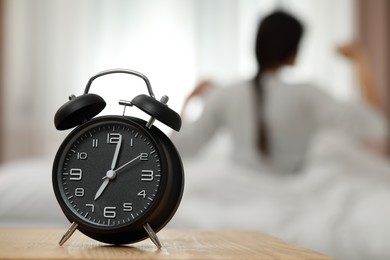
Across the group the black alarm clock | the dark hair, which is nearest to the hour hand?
the black alarm clock

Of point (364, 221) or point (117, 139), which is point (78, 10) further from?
point (117, 139)

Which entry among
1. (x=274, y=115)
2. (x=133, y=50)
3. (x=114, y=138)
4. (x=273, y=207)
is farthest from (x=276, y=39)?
(x=114, y=138)

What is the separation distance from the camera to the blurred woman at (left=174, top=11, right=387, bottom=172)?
7.85 feet

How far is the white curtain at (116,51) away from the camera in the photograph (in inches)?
149

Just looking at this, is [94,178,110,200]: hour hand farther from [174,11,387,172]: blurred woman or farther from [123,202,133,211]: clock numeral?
[174,11,387,172]: blurred woman

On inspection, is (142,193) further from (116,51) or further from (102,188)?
(116,51)

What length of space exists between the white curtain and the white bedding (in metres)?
→ 1.76

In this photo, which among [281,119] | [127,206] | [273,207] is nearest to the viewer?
[127,206]

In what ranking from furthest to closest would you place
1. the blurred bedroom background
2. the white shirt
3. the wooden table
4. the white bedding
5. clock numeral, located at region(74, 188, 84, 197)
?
1. the blurred bedroom background
2. the white shirt
3. the white bedding
4. clock numeral, located at region(74, 188, 84, 197)
5. the wooden table

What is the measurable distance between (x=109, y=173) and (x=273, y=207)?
36.2 inches

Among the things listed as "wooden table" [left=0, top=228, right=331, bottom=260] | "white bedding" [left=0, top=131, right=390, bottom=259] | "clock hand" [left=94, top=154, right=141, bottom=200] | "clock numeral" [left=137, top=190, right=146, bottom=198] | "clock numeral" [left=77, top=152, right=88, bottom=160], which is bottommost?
"white bedding" [left=0, top=131, right=390, bottom=259]

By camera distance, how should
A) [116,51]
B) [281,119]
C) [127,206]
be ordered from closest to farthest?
[127,206] → [281,119] → [116,51]

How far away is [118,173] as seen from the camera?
789 mm

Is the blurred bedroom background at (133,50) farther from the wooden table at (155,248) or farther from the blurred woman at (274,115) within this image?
the wooden table at (155,248)
